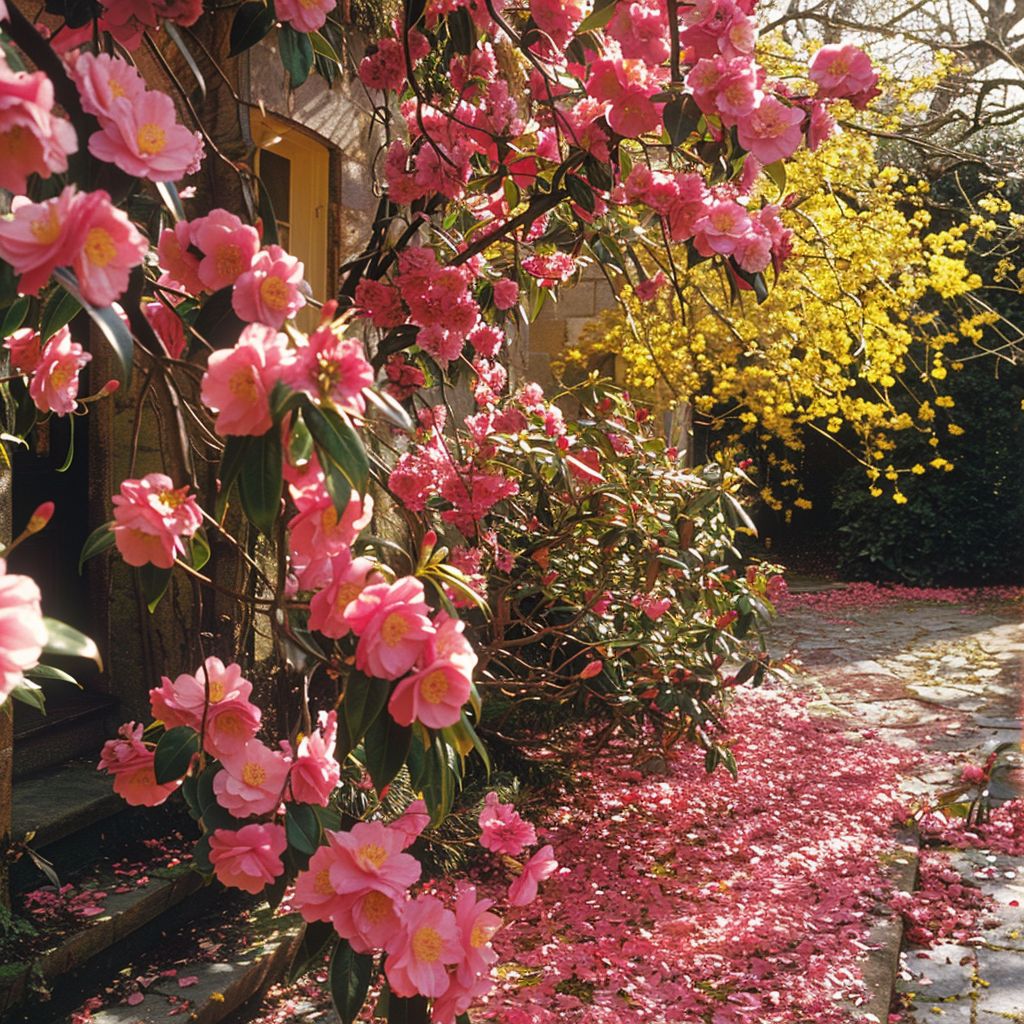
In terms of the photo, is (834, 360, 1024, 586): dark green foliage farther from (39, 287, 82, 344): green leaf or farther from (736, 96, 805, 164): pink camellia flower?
(39, 287, 82, 344): green leaf

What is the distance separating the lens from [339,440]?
107 cm

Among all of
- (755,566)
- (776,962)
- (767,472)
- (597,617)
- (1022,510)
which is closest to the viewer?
(776,962)

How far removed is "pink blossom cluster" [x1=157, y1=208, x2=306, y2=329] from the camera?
1.25 m

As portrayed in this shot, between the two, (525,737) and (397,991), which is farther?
(525,737)

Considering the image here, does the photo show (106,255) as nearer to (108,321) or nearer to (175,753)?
(108,321)

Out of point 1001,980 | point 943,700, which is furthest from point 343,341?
point 943,700

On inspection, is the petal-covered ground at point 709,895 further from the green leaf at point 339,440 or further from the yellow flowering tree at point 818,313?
the yellow flowering tree at point 818,313

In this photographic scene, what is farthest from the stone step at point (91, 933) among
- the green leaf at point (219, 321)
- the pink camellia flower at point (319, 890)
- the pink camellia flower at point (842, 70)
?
the pink camellia flower at point (842, 70)

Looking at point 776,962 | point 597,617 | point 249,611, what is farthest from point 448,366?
point 776,962

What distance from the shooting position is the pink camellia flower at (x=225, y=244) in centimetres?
138

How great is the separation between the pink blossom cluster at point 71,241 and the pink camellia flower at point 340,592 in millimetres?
451

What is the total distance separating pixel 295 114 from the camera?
405 centimetres

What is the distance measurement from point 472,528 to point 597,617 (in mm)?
1295

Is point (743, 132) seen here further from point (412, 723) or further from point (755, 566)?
point (755, 566)
